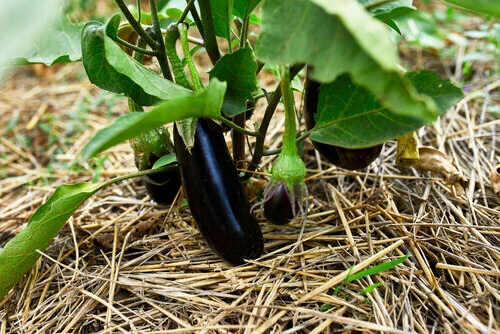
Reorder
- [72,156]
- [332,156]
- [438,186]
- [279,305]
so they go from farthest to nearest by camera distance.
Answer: [72,156] → [438,186] → [332,156] → [279,305]

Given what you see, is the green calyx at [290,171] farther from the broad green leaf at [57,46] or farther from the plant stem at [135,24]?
the broad green leaf at [57,46]

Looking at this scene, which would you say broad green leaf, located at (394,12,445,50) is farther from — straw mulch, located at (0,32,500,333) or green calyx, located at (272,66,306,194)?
green calyx, located at (272,66,306,194)

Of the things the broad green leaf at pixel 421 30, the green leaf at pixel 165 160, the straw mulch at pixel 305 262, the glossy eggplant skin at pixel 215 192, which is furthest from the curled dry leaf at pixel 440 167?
the broad green leaf at pixel 421 30

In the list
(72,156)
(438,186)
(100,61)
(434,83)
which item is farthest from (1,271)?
(438,186)

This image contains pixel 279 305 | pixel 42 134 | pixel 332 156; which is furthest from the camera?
pixel 42 134

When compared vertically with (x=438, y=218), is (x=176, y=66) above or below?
above

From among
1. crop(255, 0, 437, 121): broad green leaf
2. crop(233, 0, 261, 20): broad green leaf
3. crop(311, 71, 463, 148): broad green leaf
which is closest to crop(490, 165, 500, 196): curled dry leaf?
crop(311, 71, 463, 148): broad green leaf

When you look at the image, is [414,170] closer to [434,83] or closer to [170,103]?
A: [434,83]
